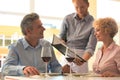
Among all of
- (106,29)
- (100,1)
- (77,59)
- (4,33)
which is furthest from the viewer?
(100,1)

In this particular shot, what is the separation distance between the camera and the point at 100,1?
5426 mm

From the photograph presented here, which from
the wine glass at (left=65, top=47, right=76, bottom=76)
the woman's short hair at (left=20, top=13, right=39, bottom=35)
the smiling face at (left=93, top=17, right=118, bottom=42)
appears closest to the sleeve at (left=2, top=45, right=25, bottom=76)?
the woman's short hair at (left=20, top=13, right=39, bottom=35)

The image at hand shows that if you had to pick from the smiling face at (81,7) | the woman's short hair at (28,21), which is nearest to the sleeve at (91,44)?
the smiling face at (81,7)

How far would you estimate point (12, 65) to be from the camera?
2.46m

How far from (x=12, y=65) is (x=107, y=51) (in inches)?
36.0

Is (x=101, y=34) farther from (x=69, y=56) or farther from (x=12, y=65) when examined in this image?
(x=12, y=65)

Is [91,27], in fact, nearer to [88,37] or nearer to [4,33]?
[88,37]

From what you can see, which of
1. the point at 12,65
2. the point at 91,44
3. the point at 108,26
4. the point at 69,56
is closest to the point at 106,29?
the point at 108,26

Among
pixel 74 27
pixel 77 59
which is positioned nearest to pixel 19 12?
pixel 74 27

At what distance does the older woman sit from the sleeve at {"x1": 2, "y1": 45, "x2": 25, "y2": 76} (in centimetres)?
76

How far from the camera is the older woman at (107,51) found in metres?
2.51

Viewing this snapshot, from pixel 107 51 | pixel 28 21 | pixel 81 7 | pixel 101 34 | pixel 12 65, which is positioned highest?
pixel 81 7

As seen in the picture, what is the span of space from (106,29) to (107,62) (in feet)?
1.19

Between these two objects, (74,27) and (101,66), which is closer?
(101,66)
